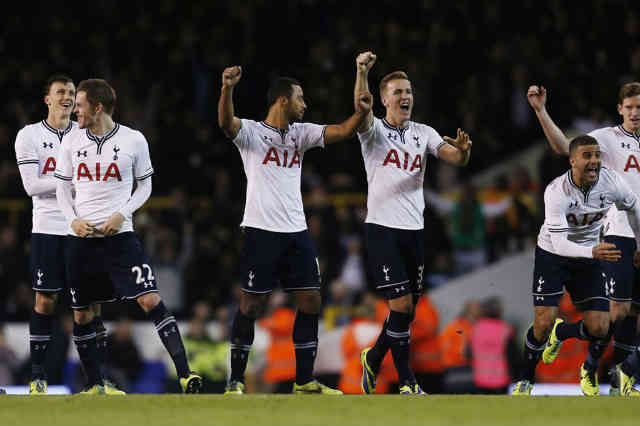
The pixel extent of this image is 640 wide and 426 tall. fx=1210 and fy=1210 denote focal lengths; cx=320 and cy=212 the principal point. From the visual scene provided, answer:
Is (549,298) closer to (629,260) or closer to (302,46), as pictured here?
(629,260)

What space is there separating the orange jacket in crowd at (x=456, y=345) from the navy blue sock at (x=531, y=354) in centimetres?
463

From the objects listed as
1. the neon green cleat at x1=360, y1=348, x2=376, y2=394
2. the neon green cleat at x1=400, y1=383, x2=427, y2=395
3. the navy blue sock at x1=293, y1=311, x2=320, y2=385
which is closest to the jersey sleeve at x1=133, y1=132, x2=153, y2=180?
the navy blue sock at x1=293, y1=311, x2=320, y2=385

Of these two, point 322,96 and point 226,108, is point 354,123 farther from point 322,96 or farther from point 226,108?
point 322,96

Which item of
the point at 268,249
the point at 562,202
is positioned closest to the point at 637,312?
the point at 562,202

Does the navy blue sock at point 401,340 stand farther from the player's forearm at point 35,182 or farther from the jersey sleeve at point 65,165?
the player's forearm at point 35,182

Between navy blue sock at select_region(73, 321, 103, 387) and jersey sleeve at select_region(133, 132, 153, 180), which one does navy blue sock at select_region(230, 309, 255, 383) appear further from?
jersey sleeve at select_region(133, 132, 153, 180)

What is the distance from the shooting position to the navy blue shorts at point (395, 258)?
10.1 meters

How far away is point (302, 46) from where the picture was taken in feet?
64.0

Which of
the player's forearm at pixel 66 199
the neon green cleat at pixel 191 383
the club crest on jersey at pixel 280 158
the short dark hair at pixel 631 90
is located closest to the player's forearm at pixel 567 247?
the short dark hair at pixel 631 90

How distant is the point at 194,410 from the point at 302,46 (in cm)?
1163

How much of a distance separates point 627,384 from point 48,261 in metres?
A: 5.10

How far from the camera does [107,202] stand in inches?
377

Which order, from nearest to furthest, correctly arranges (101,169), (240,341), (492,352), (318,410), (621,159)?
(318,410)
(101,169)
(240,341)
(621,159)
(492,352)

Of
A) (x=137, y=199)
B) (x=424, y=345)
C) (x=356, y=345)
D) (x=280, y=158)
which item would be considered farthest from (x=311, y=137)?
(x=356, y=345)
